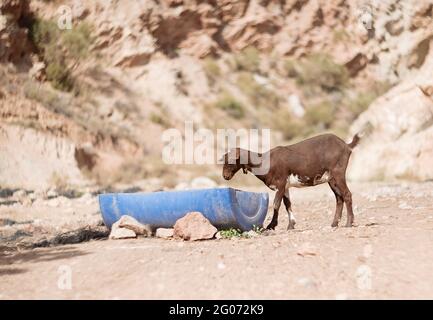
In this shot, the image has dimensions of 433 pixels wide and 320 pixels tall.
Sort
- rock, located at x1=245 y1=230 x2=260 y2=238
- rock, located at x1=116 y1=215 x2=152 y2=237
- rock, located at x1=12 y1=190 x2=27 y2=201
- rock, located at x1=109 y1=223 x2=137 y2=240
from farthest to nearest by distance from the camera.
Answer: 1. rock, located at x1=12 y1=190 x2=27 y2=201
2. rock, located at x1=116 y1=215 x2=152 y2=237
3. rock, located at x1=109 y1=223 x2=137 y2=240
4. rock, located at x1=245 y1=230 x2=260 y2=238

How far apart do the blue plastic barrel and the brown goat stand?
0.40m

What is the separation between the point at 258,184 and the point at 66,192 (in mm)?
6397

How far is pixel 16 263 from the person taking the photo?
6.76m

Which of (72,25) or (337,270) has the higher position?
(72,25)

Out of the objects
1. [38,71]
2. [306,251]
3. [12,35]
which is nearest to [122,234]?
[306,251]

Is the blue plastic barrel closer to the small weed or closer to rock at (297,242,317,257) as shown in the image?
rock at (297,242,317,257)

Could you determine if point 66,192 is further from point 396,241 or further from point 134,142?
point 396,241

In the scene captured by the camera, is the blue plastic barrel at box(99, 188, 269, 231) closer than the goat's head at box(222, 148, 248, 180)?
Yes

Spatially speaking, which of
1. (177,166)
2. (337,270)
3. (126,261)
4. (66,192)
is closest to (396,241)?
(337,270)

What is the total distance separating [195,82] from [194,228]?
18395 mm

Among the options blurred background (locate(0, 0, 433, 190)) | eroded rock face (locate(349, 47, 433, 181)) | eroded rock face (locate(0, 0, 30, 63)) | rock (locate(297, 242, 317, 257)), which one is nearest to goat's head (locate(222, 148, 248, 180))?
rock (locate(297, 242, 317, 257))

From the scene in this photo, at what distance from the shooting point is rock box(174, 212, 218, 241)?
25.5 feet

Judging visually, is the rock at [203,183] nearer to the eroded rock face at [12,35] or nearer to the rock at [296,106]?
the eroded rock face at [12,35]

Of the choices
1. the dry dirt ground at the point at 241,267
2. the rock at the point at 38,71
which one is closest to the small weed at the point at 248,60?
the rock at the point at 38,71
